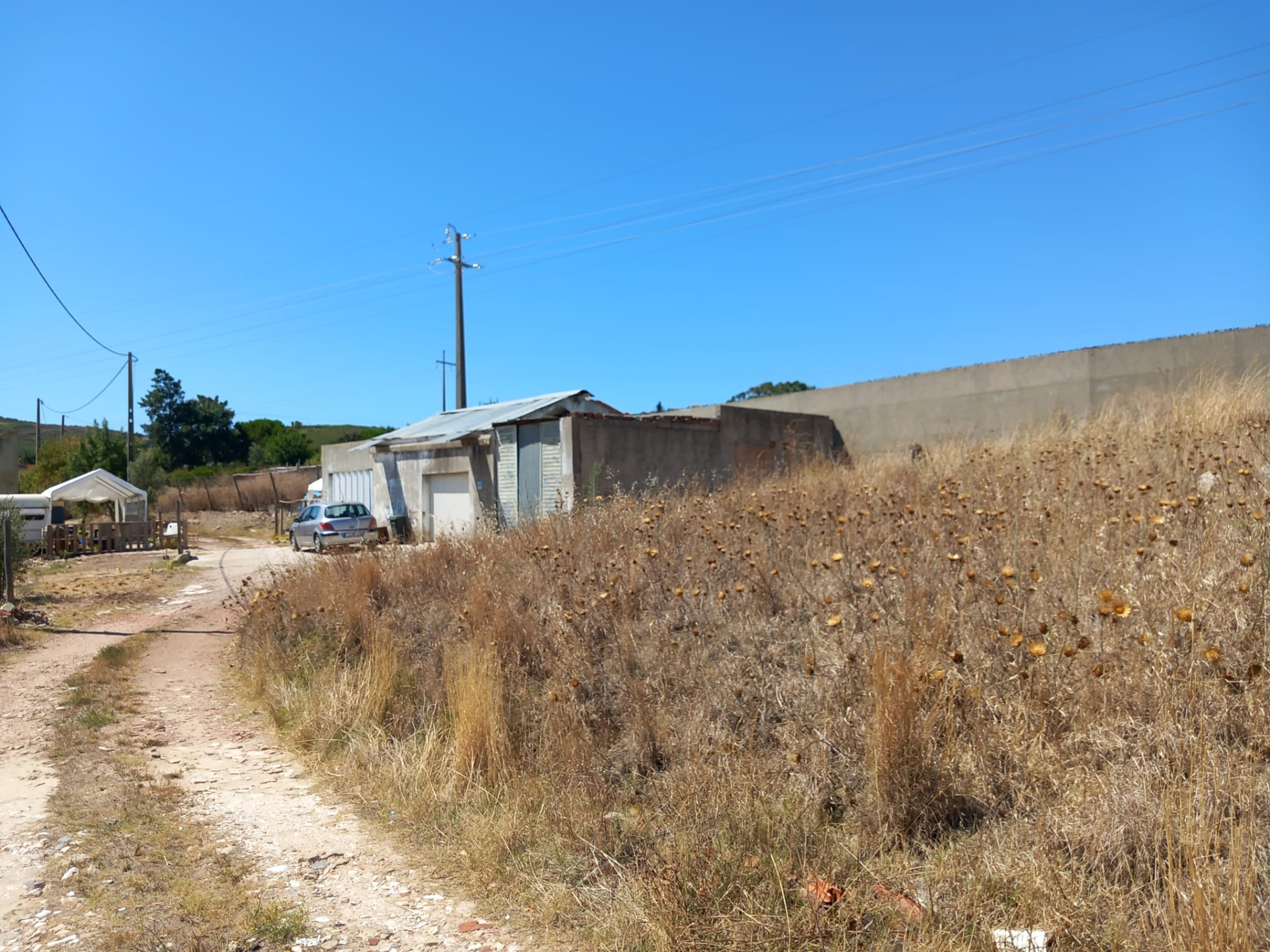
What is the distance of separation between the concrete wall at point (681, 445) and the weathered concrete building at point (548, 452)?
0.02m

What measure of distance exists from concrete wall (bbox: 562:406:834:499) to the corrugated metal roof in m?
2.89

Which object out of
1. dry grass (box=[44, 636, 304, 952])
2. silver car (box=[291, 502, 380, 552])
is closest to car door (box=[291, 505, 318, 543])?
silver car (box=[291, 502, 380, 552])

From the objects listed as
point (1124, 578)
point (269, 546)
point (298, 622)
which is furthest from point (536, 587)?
point (269, 546)

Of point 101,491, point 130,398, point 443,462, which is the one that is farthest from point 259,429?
point 443,462

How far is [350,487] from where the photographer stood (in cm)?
2933

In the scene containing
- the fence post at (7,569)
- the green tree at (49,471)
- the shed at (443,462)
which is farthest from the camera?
the green tree at (49,471)

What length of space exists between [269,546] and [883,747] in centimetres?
2641

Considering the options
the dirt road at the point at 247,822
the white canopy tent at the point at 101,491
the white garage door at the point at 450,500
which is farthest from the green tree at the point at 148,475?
the dirt road at the point at 247,822

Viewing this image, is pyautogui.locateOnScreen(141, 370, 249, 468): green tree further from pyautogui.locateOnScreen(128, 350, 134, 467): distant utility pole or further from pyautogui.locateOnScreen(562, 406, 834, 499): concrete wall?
pyautogui.locateOnScreen(562, 406, 834, 499): concrete wall

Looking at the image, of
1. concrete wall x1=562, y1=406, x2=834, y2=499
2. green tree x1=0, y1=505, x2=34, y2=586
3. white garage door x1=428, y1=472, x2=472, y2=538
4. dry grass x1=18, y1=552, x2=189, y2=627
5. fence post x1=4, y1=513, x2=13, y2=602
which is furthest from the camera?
white garage door x1=428, y1=472, x2=472, y2=538

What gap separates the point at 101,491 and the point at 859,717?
29078mm

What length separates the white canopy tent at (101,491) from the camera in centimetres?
2612

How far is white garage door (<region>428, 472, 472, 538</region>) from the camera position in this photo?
72.0ft

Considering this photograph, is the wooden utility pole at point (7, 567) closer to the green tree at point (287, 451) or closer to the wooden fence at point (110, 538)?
the wooden fence at point (110, 538)
